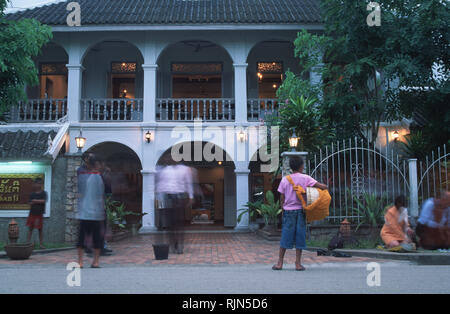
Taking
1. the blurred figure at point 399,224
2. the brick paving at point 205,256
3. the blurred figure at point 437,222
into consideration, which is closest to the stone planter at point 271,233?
the brick paving at point 205,256

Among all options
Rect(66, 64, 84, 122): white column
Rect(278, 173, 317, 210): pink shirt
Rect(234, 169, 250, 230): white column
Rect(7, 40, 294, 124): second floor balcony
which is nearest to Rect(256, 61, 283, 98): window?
Rect(7, 40, 294, 124): second floor balcony

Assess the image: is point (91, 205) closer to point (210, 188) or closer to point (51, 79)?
point (51, 79)

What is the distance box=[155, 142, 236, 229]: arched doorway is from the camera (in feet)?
53.9

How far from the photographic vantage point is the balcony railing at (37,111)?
14.5 m

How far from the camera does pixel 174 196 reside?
7762 millimetres

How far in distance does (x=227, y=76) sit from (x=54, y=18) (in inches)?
241

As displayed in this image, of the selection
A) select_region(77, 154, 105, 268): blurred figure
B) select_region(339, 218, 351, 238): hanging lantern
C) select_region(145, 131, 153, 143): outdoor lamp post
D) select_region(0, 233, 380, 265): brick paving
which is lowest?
select_region(0, 233, 380, 265): brick paving

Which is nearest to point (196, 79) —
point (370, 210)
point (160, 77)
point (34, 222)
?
point (160, 77)

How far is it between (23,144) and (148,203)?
4221 mm

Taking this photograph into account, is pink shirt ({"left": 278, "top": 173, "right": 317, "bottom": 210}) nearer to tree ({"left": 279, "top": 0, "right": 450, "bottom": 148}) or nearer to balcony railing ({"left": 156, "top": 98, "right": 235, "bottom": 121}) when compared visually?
tree ({"left": 279, "top": 0, "right": 450, "bottom": 148})

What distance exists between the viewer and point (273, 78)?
649 inches

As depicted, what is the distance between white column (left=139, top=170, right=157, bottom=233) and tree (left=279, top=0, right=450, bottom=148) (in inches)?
224

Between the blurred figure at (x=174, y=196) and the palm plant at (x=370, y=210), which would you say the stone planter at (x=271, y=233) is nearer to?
the palm plant at (x=370, y=210)

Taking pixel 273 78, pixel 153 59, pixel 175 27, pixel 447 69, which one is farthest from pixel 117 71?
pixel 447 69
